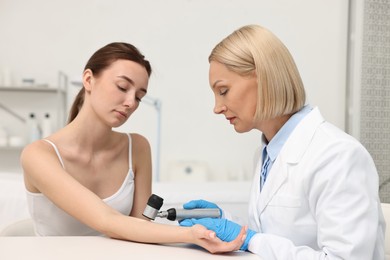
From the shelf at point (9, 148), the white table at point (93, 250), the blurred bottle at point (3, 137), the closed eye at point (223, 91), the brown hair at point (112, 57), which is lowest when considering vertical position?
the shelf at point (9, 148)

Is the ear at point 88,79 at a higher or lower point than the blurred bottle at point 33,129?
higher

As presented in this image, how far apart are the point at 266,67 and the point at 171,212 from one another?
0.42m

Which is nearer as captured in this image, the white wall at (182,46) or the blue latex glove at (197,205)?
the blue latex glove at (197,205)

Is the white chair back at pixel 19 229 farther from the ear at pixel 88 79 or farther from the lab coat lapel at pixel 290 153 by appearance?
the lab coat lapel at pixel 290 153

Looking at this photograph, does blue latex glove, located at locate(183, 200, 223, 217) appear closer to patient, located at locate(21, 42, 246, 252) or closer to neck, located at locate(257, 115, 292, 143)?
patient, located at locate(21, 42, 246, 252)

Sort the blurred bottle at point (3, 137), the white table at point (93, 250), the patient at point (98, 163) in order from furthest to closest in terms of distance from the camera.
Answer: the blurred bottle at point (3, 137), the patient at point (98, 163), the white table at point (93, 250)

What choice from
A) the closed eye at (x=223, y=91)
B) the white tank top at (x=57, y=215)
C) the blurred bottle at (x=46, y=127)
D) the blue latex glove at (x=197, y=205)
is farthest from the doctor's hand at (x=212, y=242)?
the blurred bottle at (x=46, y=127)

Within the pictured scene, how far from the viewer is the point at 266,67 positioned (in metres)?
1.08

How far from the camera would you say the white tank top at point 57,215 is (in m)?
1.33

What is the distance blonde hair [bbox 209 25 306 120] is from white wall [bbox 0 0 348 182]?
2.27 m

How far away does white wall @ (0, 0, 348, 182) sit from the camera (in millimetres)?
3271

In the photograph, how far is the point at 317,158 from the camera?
981 millimetres

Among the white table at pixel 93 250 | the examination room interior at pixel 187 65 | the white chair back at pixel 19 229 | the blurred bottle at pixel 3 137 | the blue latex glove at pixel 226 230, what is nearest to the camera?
the white table at pixel 93 250

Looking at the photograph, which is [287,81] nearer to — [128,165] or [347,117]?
[128,165]
